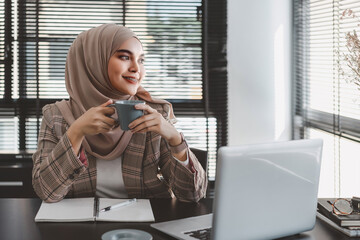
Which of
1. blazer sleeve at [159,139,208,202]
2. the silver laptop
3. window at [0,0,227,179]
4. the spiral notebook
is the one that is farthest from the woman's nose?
window at [0,0,227,179]

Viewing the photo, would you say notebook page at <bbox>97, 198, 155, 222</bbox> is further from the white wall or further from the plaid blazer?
the white wall

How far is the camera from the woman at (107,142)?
1756 mm

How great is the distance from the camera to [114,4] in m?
3.51

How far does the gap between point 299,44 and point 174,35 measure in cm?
87

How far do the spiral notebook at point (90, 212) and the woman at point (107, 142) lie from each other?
8 centimetres

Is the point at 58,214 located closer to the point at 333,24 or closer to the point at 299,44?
the point at 333,24

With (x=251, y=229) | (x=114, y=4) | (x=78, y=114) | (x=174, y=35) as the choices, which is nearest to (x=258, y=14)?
(x=174, y=35)

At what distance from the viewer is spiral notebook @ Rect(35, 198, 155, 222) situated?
1.54 m

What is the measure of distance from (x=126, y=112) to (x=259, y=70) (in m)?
2.02

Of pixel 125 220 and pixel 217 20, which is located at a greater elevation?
pixel 217 20

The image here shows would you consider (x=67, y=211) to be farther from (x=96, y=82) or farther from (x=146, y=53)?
(x=146, y=53)

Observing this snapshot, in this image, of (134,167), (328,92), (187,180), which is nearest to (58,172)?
(134,167)

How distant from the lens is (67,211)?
1.62 meters

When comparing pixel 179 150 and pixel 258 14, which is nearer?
pixel 179 150
